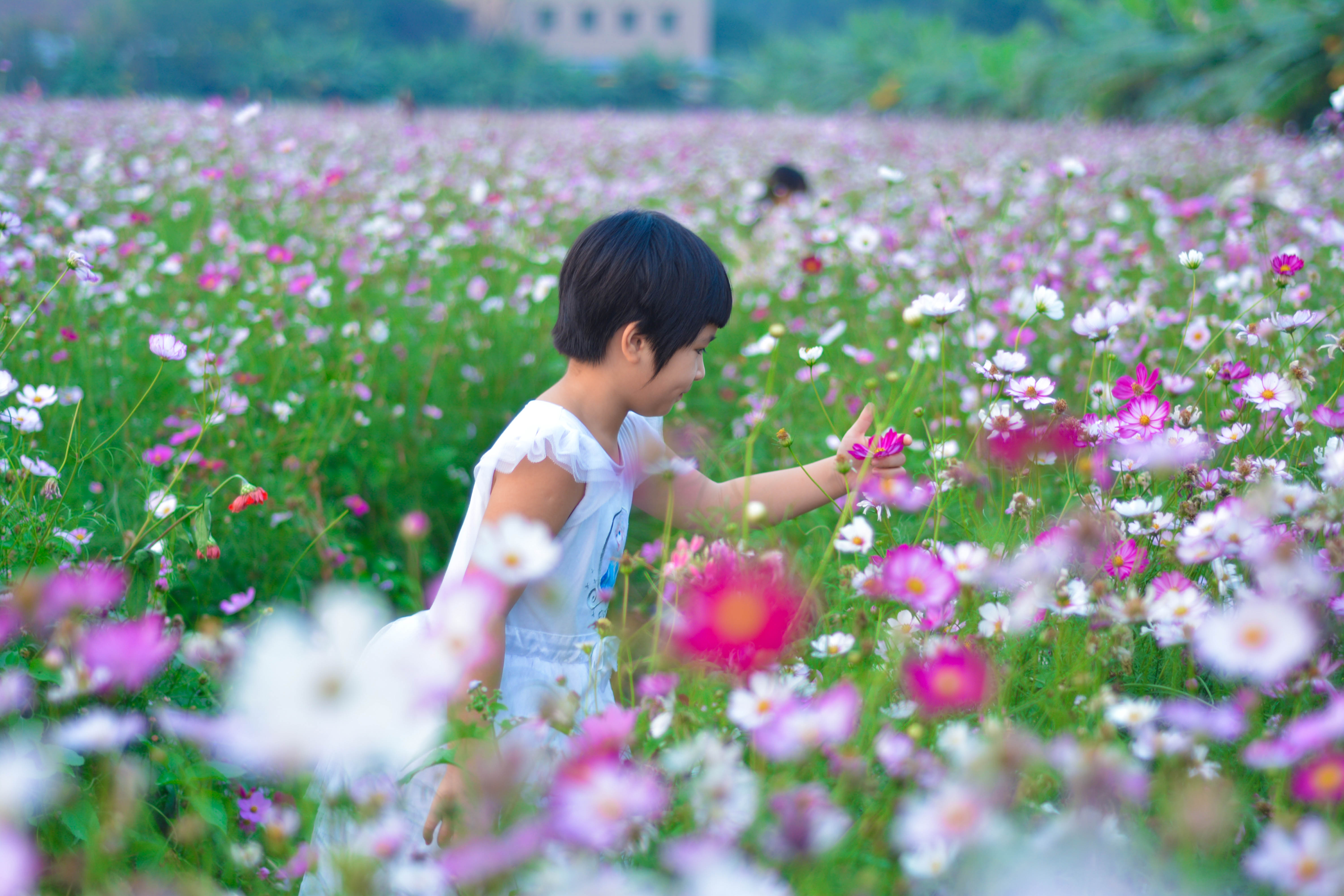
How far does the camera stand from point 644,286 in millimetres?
1606

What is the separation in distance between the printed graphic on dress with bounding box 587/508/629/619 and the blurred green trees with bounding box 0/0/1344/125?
18.7 feet

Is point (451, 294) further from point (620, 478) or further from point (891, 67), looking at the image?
point (891, 67)

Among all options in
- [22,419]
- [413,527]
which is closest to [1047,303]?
[413,527]

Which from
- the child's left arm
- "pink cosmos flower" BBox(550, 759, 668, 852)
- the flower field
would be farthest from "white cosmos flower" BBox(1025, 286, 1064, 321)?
"pink cosmos flower" BBox(550, 759, 668, 852)

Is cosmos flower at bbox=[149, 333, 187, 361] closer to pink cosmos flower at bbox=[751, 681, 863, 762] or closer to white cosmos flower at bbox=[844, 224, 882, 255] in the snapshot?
pink cosmos flower at bbox=[751, 681, 863, 762]

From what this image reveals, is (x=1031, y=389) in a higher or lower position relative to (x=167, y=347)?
higher

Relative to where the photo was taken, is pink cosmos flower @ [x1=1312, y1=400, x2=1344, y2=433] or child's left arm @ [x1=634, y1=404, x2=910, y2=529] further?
child's left arm @ [x1=634, y1=404, x2=910, y2=529]

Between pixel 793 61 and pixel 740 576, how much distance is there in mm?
24059

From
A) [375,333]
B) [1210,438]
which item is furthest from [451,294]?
[1210,438]

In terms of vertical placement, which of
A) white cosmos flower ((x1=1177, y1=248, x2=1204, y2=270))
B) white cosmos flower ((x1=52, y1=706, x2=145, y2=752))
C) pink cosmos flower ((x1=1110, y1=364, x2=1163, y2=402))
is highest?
white cosmos flower ((x1=1177, y1=248, x2=1204, y2=270))

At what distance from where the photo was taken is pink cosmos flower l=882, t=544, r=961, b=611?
3.37 feet

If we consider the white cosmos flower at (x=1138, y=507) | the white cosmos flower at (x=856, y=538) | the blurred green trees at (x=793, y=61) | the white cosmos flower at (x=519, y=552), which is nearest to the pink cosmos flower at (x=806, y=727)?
the white cosmos flower at (x=519, y=552)

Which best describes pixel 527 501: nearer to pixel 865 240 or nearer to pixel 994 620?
pixel 994 620

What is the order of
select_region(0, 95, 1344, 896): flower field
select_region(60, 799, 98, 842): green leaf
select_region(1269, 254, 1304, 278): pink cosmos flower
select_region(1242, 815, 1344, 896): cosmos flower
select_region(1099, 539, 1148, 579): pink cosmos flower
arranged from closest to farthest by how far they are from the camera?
select_region(1242, 815, 1344, 896): cosmos flower → select_region(0, 95, 1344, 896): flower field → select_region(60, 799, 98, 842): green leaf → select_region(1099, 539, 1148, 579): pink cosmos flower → select_region(1269, 254, 1304, 278): pink cosmos flower
